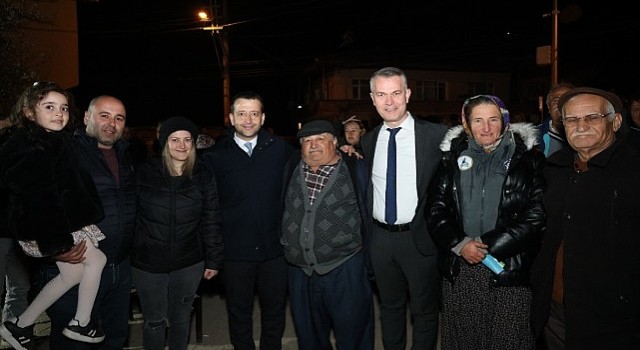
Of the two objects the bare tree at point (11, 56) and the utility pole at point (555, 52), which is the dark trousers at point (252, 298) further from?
the utility pole at point (555, 52)

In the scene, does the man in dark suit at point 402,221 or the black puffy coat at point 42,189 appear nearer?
the black puffy coat at point 42,189

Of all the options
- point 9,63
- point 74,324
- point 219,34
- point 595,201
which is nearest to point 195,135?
point 74,324

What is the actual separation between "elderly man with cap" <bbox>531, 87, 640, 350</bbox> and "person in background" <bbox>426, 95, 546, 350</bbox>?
115mm

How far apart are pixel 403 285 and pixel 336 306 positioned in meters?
0.61

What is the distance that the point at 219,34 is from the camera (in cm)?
2209

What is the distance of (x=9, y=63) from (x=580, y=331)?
429 inches

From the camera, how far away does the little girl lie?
333 centimetres

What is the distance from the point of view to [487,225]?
350cm

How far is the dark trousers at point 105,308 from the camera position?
3.89 m

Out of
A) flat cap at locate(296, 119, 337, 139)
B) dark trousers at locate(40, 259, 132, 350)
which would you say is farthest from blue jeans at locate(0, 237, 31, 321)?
flat cap at locate(296, 119, 337, 139)

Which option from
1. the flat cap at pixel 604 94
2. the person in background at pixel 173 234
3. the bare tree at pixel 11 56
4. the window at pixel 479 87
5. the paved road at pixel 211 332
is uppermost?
the window at pixel 479 87

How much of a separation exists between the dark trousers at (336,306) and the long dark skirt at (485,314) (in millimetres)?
779

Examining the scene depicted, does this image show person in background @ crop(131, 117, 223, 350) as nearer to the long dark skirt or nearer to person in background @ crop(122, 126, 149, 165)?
person in background @ crop(122, 126, 149, 165)

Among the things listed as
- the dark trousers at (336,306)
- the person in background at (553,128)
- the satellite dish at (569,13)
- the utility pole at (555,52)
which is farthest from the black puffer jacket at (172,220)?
the satellite dish at (569,13)
